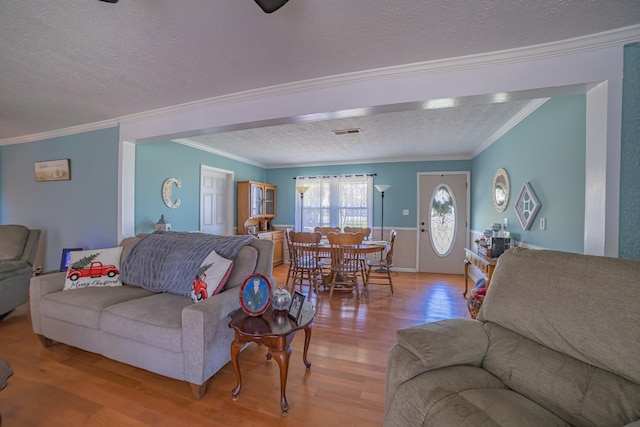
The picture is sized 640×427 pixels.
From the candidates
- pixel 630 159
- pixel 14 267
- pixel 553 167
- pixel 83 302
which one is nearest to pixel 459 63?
pixel 630 159

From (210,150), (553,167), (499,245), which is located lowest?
(499,245)

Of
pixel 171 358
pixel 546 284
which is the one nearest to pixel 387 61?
pixel 546 284

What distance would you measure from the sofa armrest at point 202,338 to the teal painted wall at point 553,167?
269cm

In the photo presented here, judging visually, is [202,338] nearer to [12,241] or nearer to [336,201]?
[12,241]

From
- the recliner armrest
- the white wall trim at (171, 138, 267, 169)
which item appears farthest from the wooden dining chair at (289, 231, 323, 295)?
the recliner armrest

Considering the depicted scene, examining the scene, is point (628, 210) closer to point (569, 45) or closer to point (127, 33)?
point (569, 45)

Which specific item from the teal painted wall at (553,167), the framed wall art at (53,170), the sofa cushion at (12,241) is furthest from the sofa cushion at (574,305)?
the framed wall art at (53,170)

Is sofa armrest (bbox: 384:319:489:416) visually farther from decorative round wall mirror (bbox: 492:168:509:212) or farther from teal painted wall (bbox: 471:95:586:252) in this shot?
decorative round wall mirror (bbox: 492:168:509:212)

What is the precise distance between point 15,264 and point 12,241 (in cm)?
38

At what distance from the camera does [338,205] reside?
225 inches

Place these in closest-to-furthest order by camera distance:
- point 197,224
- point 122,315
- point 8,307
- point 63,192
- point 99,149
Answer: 1. point 122,315
2. point 8,307
3. point 99,149
4. point 63,192
5. point 197,224

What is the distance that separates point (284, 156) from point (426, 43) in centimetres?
380

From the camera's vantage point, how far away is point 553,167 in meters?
2.23

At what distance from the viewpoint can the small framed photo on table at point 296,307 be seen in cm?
161
